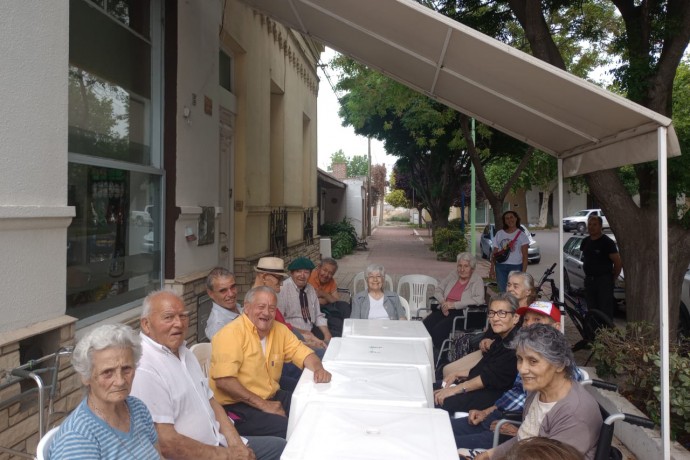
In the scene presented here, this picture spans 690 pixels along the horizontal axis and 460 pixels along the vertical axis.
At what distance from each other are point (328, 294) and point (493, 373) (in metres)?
3.06

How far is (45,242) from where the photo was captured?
10.5 feet

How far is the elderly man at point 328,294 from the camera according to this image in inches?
251

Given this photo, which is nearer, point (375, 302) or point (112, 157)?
point (112, 157)

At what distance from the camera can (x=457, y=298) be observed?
5.99m

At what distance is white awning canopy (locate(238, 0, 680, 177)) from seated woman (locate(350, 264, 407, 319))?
1.84 m

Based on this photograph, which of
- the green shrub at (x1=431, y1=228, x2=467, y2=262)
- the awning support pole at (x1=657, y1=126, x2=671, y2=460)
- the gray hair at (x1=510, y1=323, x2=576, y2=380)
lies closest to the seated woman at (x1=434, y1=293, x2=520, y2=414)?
the awning support pole at (x1=657, y1=126, x2=671, y2=460)

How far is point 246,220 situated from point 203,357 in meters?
4.70

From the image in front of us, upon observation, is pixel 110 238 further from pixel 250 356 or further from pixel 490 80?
pixel 490 80

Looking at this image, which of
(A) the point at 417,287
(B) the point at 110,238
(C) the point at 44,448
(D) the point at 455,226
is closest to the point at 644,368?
(A) the point at 417,287

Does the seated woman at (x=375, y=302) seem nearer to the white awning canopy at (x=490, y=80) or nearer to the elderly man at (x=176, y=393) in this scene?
the white awning canopy at (x=490, y=80)

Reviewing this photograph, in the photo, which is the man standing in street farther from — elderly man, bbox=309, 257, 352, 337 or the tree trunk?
the tree trunk

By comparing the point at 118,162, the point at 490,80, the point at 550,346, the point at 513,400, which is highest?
the point at 490,80

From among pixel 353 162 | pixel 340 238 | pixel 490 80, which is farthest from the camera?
pixel 353 162

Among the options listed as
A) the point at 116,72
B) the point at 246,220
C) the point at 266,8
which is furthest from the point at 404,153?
the point at 116,72
